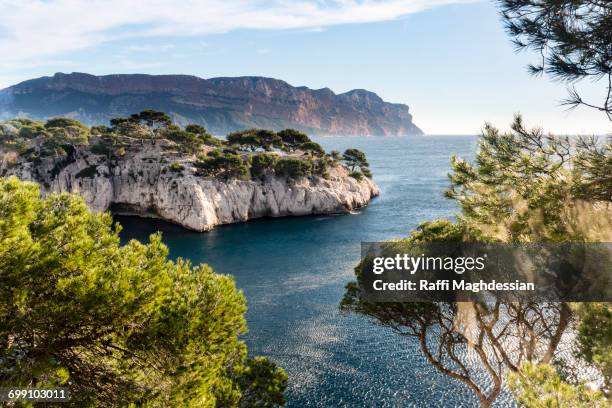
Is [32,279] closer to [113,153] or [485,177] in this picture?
[485,177]

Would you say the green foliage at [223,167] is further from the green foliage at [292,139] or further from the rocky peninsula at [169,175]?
the green foliage at [292,139]

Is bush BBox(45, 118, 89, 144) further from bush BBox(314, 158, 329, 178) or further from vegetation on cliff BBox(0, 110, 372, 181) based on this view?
bush BBox(314, 158, 329, 178)

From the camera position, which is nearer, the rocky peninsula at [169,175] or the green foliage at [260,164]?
the rocky peninsula at [169,175]

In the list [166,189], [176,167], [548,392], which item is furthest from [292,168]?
[548,392]

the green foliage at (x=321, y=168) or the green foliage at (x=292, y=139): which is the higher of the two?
the green foliage at (x=292, y=139)

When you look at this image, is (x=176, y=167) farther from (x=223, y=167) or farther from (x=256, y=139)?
(x=256, y=139)

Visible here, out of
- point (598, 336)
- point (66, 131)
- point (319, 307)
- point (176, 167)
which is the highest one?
point (66, 131)

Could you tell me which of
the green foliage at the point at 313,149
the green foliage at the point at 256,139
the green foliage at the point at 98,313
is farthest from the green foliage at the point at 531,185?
the green foliage at the point at 313,149
